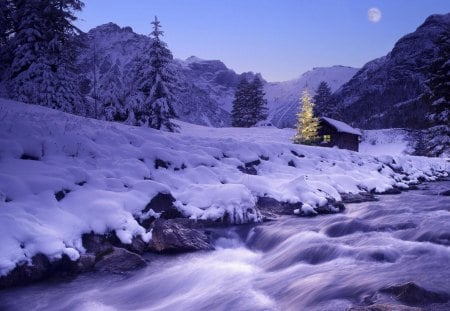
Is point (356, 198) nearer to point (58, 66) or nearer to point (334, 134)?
point (58, 66)

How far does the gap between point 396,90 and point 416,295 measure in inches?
5585

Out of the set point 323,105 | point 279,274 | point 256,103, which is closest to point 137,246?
point 279,274

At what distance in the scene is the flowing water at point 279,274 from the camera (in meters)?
5.31

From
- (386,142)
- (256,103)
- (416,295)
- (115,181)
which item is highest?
(256,103)

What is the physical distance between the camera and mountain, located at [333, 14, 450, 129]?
314 ft

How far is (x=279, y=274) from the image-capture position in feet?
21.8

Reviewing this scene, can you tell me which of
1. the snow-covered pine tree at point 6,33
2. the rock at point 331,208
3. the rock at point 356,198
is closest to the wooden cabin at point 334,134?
the rock at point 356,198

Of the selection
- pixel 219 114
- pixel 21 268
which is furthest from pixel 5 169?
pixel 219 114

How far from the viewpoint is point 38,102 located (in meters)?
21.9

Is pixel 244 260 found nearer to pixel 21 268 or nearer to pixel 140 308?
pixel 140 308

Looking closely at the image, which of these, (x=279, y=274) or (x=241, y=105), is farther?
(x=241, y=105)

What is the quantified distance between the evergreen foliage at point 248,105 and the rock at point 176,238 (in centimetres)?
5061

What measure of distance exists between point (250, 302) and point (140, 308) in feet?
5.59

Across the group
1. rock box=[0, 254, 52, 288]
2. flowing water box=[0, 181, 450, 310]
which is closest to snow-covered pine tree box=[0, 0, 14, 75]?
rock box=[0, 254, 52, 288]
